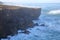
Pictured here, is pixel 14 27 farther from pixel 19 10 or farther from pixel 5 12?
pixel 19 10

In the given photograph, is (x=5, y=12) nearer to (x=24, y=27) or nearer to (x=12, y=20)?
(x=12, y=20)

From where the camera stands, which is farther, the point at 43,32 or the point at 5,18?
the point at 43,32

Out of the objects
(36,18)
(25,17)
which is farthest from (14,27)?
(36,18)

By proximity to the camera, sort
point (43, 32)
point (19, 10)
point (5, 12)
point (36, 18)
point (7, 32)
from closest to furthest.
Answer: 1. point (7, 32)
2. point (5, 12)
3. point (43, 32)
4. point (19, 10)
5. point (36, 18)

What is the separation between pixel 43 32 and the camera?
18594 mm

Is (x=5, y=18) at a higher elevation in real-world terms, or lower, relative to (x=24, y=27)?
higher

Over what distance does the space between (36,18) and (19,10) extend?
18.5 ft

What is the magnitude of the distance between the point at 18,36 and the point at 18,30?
1.78 metres

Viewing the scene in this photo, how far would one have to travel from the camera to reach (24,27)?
1906 cm

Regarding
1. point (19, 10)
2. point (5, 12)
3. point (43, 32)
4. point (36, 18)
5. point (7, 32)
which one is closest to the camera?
A: point (7, 32)

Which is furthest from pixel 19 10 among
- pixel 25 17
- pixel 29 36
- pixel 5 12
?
pixel 29 36

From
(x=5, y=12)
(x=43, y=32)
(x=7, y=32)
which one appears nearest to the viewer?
(x=7, y=32)

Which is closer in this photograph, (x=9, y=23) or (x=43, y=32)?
(x=9, y=23)

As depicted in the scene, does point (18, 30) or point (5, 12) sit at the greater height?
point (5, 12)
